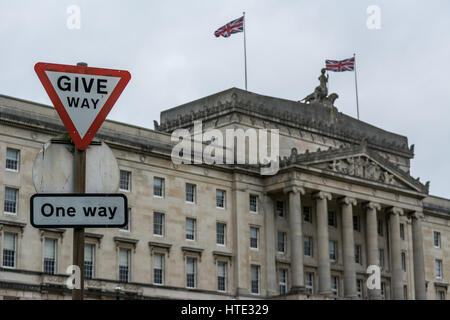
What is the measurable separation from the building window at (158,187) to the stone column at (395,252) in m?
24.3

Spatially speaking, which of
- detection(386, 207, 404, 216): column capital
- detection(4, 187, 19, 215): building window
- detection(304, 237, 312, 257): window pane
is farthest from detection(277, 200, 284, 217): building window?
detection(4, 187, 19, 215): building window

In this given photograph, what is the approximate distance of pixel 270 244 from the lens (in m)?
84.6

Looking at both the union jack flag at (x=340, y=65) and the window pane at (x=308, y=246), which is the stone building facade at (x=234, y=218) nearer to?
the window pane at (x=308, y=246)

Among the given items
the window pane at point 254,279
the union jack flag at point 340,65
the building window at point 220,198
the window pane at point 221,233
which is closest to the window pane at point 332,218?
the window pane at point 254,279

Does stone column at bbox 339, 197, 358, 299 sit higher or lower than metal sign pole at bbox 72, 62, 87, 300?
higher

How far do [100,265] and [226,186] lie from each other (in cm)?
1490

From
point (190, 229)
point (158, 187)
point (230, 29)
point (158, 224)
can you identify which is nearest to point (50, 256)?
point (158, 224)

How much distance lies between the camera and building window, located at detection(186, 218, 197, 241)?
3167 inches

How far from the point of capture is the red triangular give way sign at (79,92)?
361 inches

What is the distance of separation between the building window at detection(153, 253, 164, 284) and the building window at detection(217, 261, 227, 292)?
5704mm

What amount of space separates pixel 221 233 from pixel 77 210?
74.2 meters

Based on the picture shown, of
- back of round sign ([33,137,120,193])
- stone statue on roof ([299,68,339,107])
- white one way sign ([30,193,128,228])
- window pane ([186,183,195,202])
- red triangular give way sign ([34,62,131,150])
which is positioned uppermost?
stone statue on roof ([299,68,339,107])

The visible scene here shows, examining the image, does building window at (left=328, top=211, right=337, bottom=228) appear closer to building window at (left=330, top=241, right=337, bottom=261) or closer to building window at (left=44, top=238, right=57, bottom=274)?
building window at (left=330, top=241, right=337, bottom=261)
